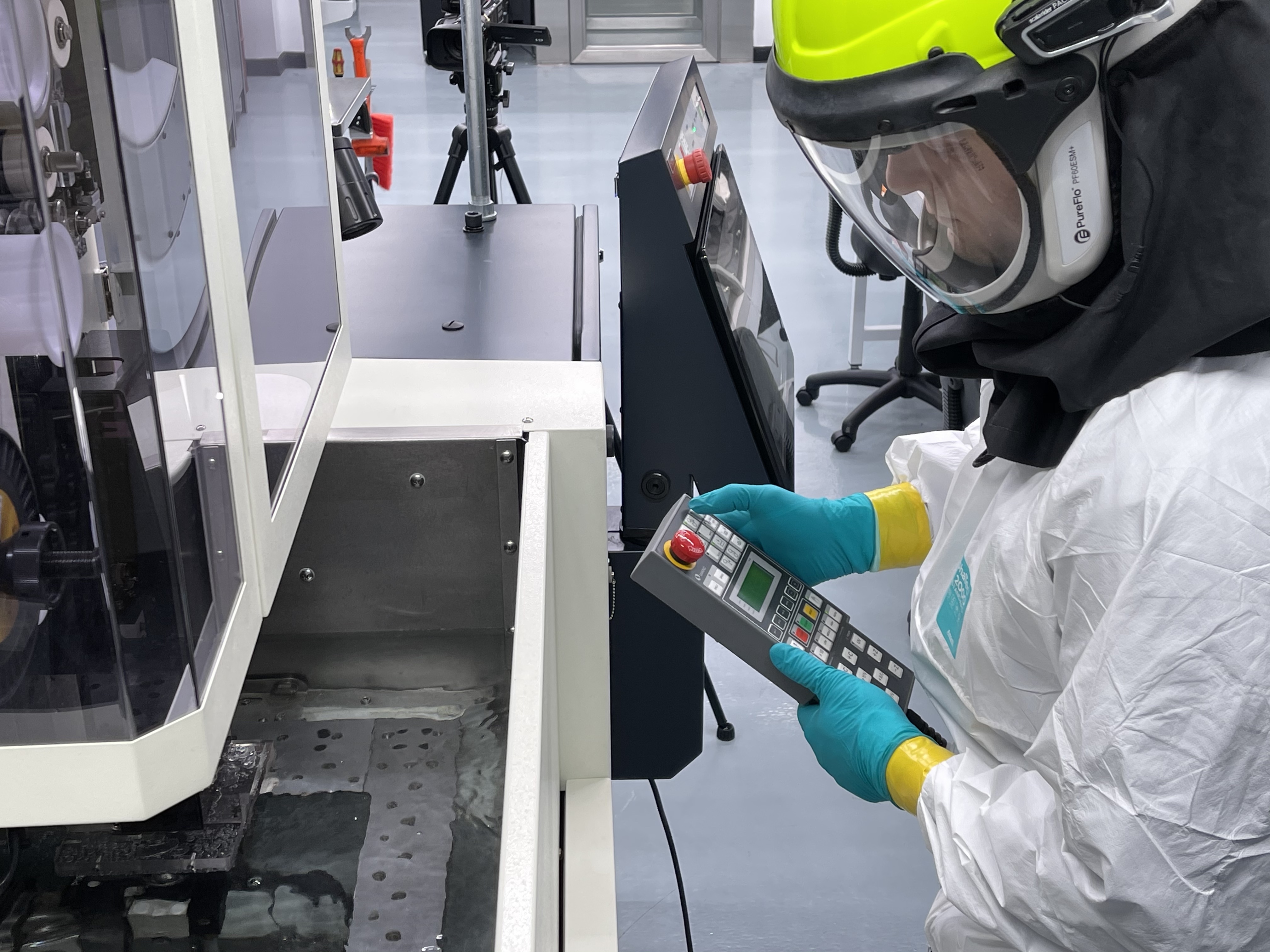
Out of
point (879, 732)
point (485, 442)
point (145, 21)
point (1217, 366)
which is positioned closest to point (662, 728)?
point (879, 732)

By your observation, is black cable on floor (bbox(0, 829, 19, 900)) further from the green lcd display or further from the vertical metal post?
the vertical metal post

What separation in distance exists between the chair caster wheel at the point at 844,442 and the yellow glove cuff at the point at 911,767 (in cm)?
204

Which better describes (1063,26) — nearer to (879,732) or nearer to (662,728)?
(879,732)

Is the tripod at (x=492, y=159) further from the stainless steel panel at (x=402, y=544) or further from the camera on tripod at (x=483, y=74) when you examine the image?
the stainless steel panel at (x=402, y=544)

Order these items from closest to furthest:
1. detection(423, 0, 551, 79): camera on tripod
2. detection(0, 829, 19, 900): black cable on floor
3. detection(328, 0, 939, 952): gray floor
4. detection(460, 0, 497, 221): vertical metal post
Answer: detection(0, 829, 19, 900): black cable on floor, detection(460, 0, 497, 221): vertical metal post, detection(328, 0, 939, 952): gray floor, detection(423, 0, 551, 79): camera on tripod

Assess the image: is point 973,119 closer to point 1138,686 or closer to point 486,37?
point 1138,686

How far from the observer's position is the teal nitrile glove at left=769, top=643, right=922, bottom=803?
3.65 feet

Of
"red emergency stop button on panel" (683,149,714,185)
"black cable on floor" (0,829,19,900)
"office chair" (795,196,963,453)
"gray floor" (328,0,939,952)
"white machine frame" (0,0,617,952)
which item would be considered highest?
"red emergency stop button on panel" (683,149,714,185)

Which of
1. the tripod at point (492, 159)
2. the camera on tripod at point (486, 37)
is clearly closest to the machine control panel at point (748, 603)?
the camera on tripod at point (486, 37)

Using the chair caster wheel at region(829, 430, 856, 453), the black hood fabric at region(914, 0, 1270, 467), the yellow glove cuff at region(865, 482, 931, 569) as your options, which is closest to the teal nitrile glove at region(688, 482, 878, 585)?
the yellow glove cuff at region(865, 482, 931, 569)

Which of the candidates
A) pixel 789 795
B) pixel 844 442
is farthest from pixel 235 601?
pixel 844 442

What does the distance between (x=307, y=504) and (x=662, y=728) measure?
0.71 meters

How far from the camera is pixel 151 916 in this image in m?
0.85

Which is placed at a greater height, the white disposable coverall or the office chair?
the white disposable coverall
